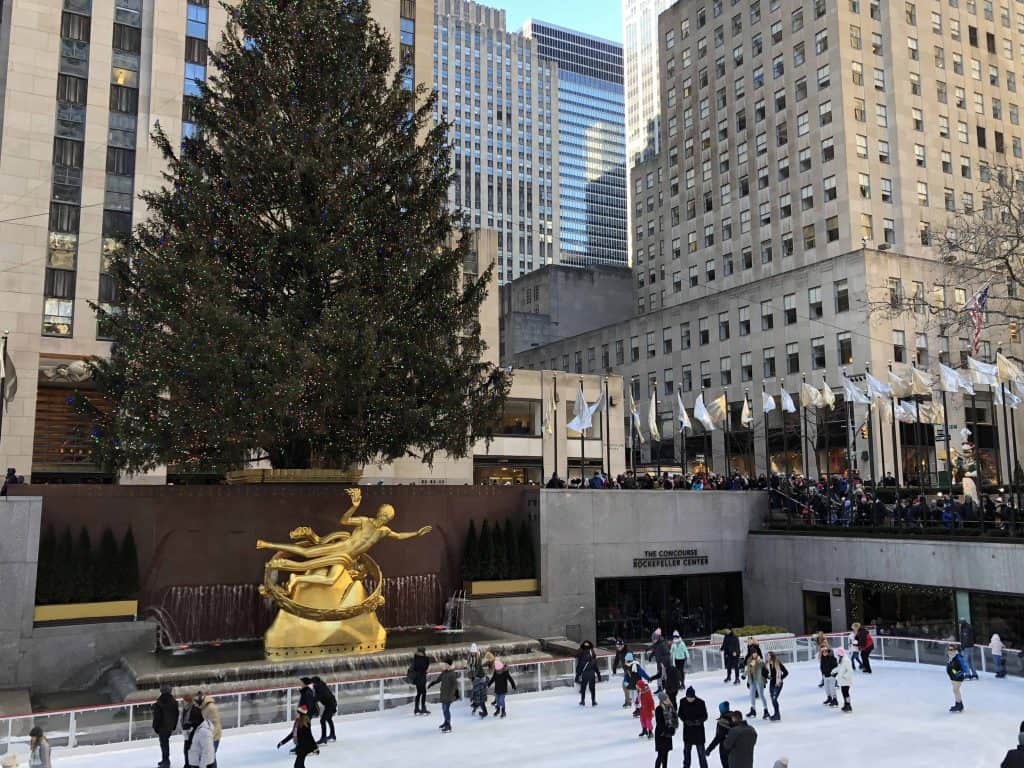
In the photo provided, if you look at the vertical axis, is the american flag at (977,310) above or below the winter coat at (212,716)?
above

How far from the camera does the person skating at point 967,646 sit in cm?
2219

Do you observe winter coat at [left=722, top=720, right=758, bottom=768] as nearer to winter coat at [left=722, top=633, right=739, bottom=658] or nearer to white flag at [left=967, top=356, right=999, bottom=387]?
winter coat at [left=722, top=633, right=739, bottom=658]

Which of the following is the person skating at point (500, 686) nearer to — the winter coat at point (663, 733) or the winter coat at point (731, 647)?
the winter coat at point (663, 733)

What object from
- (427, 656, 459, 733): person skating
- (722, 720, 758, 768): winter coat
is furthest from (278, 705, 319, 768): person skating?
(722, 720, 758, 768): winter coat

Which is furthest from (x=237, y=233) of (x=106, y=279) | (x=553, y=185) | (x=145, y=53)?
(x=553, y=185)

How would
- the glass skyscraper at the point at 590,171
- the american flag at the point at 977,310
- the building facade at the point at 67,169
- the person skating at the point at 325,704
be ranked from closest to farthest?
the person skating at the point at 325,704 → the american flag at the point at 977,310 → the building facade at the point at 67,169 → the glass skyscraper at the point at 590,171

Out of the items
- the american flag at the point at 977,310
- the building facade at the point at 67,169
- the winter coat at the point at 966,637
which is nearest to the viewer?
the winter coat at the point at 966,637

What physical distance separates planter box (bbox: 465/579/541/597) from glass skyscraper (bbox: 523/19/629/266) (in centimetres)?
14129

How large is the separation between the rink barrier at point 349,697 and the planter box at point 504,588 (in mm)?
5868

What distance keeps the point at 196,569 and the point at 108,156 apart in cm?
2374

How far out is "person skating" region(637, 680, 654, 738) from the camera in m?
17.0

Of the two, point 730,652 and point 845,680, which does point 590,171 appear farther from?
point 845,680

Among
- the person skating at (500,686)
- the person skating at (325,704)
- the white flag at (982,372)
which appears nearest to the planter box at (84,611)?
the person skating at (325,704)

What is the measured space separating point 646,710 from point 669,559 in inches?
610
